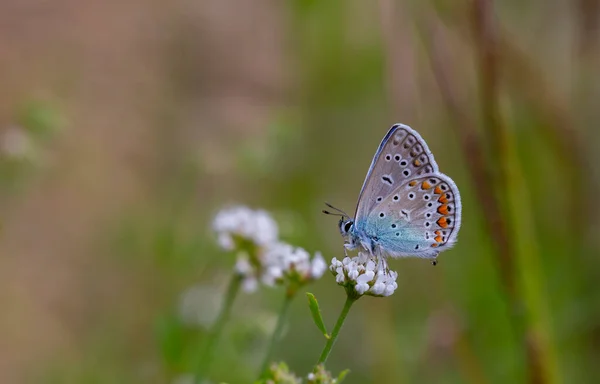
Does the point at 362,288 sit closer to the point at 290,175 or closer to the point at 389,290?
the point at 389,290

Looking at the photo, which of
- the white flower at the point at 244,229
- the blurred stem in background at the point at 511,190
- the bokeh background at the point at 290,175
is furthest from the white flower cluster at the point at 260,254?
the blurred stem in background at the point at 511,190

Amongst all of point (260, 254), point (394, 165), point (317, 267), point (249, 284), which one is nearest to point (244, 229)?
point (260, 254)

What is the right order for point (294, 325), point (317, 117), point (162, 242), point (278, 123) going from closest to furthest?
point (162, 242) → point (278, 123) → point (294, 325) → point (317, 117)

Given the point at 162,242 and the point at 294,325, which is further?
the point at 294,325

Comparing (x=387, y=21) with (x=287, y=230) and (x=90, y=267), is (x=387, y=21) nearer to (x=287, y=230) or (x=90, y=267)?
(x=287, y=230)

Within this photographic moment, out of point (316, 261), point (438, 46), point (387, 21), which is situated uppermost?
point (387, 21)

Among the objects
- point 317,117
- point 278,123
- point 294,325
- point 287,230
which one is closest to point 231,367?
point 287,230

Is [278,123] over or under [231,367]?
over

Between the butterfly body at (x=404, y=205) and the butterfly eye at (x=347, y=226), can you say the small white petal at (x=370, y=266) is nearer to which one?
the butterfly body at (x=404, y=205)
